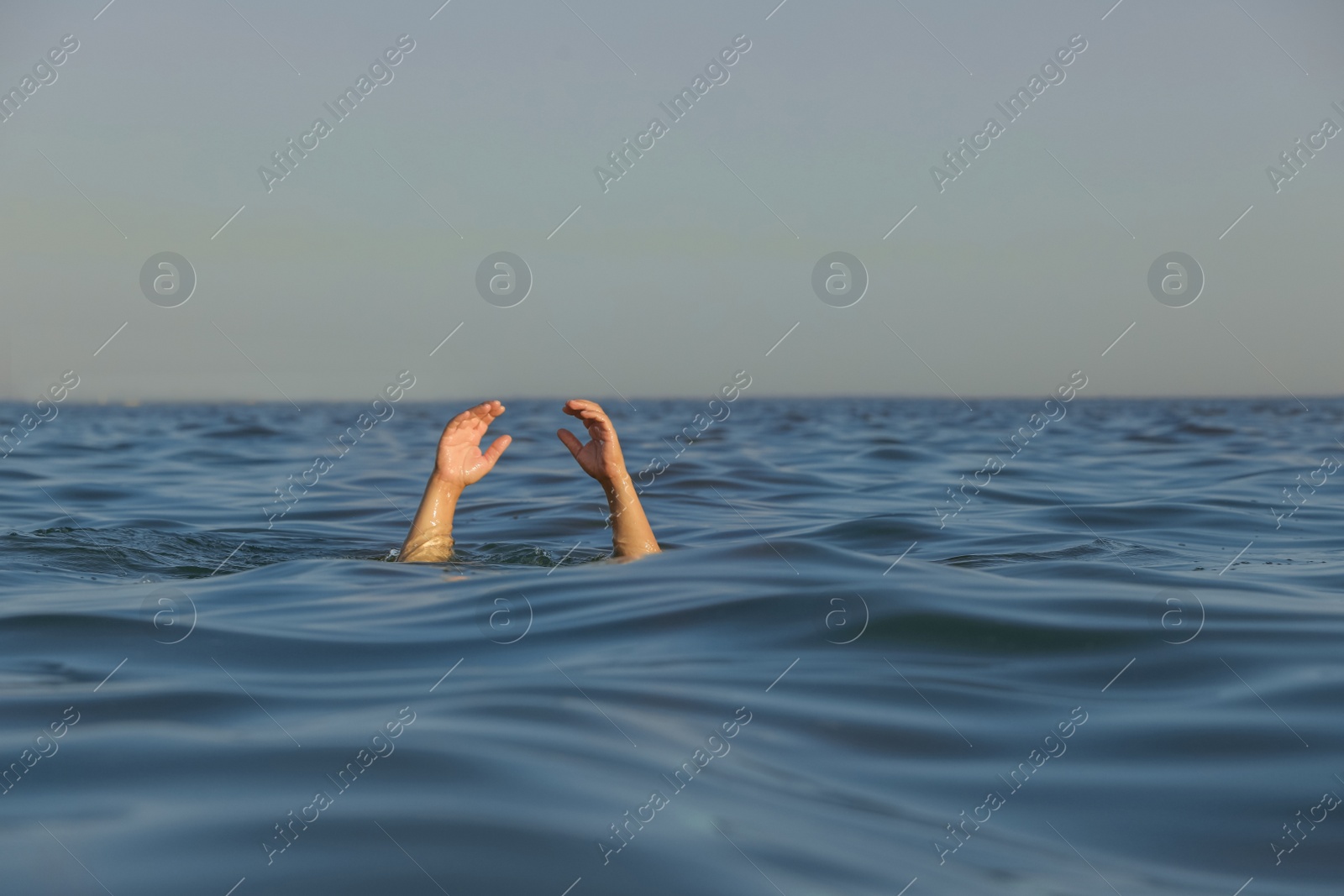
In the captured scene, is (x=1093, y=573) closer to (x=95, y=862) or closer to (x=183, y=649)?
(x=183, y=649)

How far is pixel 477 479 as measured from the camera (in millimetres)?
6441

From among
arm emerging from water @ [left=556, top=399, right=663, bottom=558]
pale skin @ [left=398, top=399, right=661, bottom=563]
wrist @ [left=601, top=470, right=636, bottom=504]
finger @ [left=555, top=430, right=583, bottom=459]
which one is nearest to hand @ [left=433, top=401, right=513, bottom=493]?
pale skin @ [left=398, top=399, right=661, bottom=563]

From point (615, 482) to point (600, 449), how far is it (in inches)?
7.4

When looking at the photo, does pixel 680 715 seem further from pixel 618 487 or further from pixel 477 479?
pixel 477 479

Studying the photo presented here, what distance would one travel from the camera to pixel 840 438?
19.5 m

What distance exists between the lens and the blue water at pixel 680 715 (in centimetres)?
241

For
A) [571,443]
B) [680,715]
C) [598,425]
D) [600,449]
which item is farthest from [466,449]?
[680,715]

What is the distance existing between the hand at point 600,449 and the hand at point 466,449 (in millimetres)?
496

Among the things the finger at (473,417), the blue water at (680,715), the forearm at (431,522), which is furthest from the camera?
the finger at (473,417)

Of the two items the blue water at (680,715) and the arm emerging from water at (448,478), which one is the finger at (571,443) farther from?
the blue water at (680,715)

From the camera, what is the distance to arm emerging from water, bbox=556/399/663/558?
19.2 ft

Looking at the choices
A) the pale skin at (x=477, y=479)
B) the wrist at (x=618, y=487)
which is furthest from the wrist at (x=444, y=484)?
the wrist at (x=618, y=487)

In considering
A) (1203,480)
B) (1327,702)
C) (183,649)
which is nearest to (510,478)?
(1203,480)

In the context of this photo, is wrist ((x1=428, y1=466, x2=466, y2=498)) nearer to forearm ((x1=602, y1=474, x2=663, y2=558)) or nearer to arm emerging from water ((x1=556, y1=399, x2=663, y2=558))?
arm emerging from water ((x1=556, y1=399, x2=663, y2=558))
